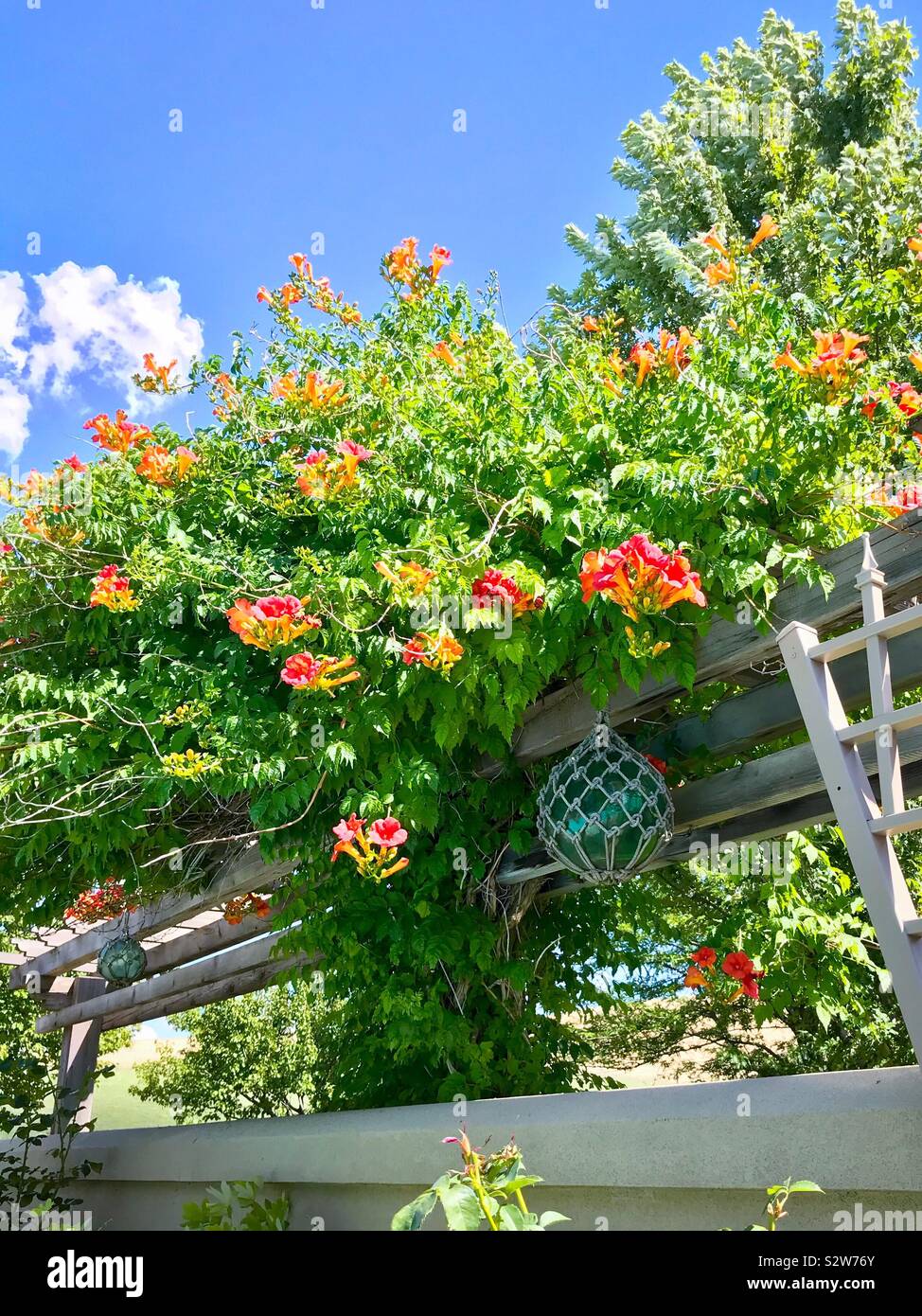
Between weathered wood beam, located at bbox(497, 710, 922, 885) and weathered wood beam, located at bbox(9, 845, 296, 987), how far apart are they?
1.20m

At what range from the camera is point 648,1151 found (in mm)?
2078

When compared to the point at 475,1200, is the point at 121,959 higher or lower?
higher

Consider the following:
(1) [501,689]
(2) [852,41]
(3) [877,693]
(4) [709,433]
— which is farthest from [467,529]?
(2) [852,41]

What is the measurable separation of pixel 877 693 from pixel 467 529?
4.33ft

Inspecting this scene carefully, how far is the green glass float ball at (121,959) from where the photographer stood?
17.3 feet

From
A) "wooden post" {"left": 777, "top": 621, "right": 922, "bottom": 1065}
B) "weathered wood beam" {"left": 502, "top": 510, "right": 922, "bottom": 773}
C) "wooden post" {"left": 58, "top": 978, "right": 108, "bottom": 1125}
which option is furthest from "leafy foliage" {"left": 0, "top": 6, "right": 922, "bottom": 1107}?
"wooden post" {"left": 58, "top": 978, "right": 108, "bottom": 1125}

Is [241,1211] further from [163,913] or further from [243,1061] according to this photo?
[243,1061]

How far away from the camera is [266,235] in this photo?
416cm

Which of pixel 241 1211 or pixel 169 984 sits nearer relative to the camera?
pixel 241 1211

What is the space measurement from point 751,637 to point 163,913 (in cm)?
375

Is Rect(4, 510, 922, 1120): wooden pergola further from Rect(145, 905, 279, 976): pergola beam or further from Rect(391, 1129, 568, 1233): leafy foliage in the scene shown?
Rect(391, 1129, 568, 1233): leafy foliage

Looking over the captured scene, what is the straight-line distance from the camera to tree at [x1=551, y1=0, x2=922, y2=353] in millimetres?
10133

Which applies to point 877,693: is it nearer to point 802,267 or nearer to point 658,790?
point 658,790

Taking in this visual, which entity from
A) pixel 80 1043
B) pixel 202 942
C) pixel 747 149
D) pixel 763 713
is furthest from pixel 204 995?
pixel 747 149
